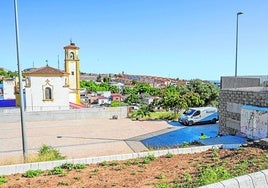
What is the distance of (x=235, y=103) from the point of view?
15227 mm

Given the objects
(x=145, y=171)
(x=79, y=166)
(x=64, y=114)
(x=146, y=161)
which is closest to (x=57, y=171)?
(x=79, y=166)

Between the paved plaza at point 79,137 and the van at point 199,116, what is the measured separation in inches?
63.2

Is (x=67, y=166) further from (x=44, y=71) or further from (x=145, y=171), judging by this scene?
(x=44, y=71)

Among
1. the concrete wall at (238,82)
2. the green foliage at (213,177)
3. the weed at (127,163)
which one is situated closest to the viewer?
the green foliage at (213,177)

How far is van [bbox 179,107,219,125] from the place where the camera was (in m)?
21.7

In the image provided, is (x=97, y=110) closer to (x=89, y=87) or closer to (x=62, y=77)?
(x=62, y=77)

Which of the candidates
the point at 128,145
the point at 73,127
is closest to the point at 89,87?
the point at 73,127

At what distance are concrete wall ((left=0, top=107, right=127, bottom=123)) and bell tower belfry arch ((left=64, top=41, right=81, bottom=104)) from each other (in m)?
10.1

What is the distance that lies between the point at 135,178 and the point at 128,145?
852 centimetres

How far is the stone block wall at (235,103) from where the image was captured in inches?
536

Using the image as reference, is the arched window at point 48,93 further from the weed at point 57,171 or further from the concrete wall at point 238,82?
the weed at point 57,171

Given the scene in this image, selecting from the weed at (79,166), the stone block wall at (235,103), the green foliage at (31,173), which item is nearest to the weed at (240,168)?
the weed at (79,166)

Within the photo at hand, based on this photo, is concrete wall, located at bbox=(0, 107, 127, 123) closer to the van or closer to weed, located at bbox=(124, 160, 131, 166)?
the van

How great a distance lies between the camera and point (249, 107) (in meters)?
13.8
